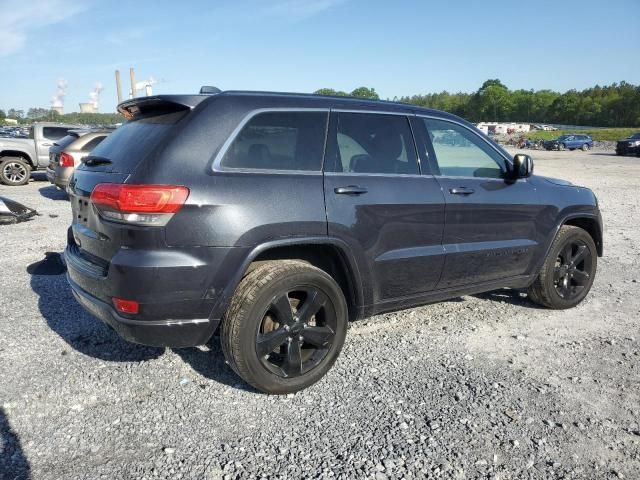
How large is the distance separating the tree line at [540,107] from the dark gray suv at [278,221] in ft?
367

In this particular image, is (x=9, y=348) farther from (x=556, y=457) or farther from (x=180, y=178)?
(x=556, y=457)

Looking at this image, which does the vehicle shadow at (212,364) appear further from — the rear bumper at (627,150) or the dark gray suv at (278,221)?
the rear bumper at (627,150)

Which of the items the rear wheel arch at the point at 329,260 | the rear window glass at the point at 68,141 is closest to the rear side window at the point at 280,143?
the rear wheel arch at the point at 329,260

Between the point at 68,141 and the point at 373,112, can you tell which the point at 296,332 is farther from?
the point at 68,141

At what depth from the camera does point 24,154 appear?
14.2 m

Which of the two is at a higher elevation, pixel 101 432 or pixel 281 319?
pixel 281 319

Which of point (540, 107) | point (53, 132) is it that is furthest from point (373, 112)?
point (540, 107)

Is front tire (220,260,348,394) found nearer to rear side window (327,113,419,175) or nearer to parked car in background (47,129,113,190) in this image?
rear side window (327,113,419,175)

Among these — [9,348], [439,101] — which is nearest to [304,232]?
[9,348]

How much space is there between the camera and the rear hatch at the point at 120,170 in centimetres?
278

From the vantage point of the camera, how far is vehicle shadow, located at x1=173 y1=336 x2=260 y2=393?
3361 millimetres

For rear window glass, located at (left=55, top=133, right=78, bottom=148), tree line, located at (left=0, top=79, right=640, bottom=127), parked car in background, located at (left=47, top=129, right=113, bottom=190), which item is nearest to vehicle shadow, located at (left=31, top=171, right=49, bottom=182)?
rear window glass, located at (left=55, top=133, right=78, bottom=148)

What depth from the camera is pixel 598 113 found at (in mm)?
124375

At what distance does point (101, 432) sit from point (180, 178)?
1.46m
